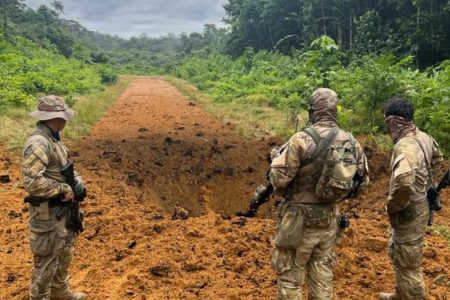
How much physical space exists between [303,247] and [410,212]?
1008mm

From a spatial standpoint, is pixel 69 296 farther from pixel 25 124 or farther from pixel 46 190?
pixel 25 124

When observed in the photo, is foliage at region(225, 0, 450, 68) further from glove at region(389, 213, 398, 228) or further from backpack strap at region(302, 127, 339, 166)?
backpack strap at region(302, 127, 339, 166)

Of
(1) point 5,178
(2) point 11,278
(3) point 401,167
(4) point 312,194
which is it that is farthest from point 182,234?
(1) point 5,178

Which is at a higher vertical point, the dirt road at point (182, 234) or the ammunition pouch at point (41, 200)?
the ammunition pouch at point (41, 200)

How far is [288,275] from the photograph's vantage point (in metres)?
3.58

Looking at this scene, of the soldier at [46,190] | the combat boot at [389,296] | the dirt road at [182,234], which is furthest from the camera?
the dirt road at [182,234]

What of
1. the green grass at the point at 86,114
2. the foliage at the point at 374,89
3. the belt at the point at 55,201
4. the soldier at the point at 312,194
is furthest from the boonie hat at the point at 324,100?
the green grass at the point at 86,114

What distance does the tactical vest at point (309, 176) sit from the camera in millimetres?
3408

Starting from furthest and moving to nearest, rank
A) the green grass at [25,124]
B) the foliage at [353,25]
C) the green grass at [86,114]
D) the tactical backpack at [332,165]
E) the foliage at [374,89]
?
the foliage at [353,25], the green grass at [86,114], the green grass at [25,124], the foliage at [374,89], the tactical backpack at [332,165]

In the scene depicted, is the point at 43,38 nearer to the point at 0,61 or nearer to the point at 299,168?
the point at 0,61

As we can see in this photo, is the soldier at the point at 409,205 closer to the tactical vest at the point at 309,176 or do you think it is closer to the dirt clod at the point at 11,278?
the tactical vest at the point at 309,176

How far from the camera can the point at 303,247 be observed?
3.54 meters

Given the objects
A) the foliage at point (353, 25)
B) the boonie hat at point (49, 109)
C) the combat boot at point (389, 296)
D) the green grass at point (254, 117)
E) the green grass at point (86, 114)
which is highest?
the foliage at point (353, 25)

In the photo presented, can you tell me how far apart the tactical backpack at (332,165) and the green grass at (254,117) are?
758cm
